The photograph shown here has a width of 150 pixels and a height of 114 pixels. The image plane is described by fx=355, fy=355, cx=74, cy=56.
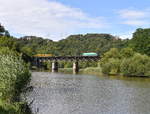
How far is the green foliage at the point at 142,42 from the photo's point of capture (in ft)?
401

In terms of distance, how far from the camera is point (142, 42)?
125m

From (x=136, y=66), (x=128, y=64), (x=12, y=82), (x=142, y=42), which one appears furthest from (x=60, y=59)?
(x=12, y=82)

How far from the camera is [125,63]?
343 feet

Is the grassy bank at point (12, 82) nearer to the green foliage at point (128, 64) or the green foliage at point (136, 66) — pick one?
the green foliage at point (136, 66)

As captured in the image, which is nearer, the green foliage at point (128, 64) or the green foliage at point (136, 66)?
the green foliage at point (136, 66)

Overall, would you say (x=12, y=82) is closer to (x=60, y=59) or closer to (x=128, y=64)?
(x=128, y=64)

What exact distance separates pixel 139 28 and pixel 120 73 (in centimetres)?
3694

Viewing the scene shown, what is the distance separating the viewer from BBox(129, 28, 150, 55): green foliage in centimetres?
12225

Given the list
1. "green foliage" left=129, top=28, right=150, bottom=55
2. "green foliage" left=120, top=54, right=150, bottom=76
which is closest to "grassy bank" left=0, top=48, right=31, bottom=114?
"green foliage" left=120, top=54, right=150, bottom=76

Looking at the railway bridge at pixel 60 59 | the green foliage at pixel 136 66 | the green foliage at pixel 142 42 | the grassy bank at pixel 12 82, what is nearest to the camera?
the grassy bank at pixel 12 82

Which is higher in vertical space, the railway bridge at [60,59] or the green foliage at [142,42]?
the green foliage at [142,42]

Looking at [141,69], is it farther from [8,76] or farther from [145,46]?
[8,76]

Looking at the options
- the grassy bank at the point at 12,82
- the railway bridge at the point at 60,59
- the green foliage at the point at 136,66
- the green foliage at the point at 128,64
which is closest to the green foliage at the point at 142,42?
the green foliage at the point at 128,64

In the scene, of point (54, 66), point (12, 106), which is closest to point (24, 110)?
point (12, 106)
